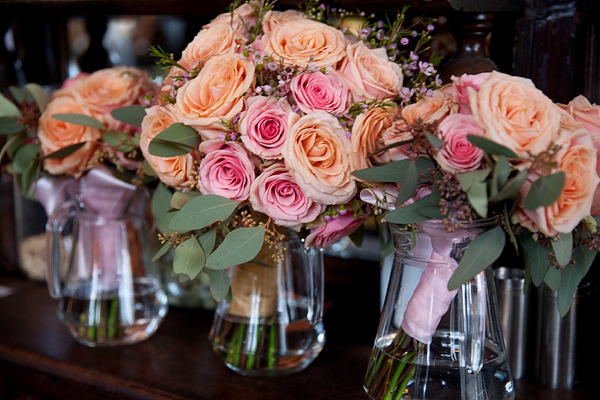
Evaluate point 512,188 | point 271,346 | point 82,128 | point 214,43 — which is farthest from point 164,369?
point 512,188

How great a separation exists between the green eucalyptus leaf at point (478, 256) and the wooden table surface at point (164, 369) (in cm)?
32

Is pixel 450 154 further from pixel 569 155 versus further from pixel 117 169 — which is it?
pixel 117 169

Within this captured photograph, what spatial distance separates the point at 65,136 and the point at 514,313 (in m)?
0.72

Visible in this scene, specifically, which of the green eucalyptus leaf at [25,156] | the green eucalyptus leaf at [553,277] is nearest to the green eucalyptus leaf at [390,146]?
the green eucalyptus leaf at [553,277]

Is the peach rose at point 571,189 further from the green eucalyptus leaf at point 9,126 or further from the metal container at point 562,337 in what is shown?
the green eucalyptus leaf at point 9,126

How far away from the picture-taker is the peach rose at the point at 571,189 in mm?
569

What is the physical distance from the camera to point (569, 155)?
574 millimetres

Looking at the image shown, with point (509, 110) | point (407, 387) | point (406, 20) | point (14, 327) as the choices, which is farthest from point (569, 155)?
point (14, 327)

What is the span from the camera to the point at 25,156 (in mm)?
974

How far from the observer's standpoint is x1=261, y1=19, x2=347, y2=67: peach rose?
714mm

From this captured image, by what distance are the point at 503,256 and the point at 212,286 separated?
1.40 ft

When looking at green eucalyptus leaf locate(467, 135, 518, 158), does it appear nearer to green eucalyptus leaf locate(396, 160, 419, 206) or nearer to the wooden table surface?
green eucalyptus leaf locate(396, 160, 419, 206)

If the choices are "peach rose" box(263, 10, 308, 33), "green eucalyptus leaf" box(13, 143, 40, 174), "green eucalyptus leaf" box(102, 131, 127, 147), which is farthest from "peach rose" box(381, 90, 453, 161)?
"green eucalyptus leaf" box(13, 143, 40, 174)

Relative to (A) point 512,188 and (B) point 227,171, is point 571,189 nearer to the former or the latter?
(A) point 512,188
